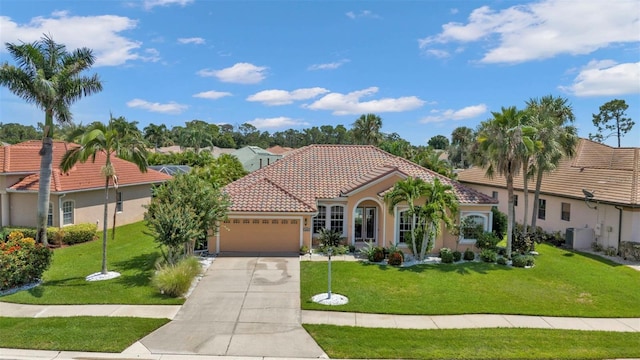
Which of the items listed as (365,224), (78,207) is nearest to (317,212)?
(365,224)

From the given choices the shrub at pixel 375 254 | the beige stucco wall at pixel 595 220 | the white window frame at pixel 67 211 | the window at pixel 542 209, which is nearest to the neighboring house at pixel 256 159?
the white window frame at pixel 67 211

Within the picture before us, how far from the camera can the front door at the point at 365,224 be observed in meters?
22.5

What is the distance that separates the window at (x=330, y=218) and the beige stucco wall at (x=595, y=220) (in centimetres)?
1389

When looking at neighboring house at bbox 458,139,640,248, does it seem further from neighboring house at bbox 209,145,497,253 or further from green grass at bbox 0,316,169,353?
green grass at bbox 0,316,169,353

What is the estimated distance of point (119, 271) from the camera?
17.1 metres

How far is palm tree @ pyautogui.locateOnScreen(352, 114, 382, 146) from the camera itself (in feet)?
166

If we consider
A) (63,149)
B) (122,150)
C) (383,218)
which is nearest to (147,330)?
(122,150)

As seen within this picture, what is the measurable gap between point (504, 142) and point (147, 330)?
16059 millimetres

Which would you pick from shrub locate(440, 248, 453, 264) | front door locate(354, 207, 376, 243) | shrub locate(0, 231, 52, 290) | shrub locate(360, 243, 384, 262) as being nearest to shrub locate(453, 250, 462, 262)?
shrub locate(440, 248, 453, 264)

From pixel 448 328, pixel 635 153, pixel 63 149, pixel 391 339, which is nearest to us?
pixel 391 339

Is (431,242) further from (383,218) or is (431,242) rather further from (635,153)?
(635,153)

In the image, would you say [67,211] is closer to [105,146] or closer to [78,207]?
[78,207]

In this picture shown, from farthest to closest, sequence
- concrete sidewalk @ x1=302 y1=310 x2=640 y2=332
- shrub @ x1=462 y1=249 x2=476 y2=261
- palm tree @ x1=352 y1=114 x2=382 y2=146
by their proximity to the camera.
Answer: palm tree @ x1=352 y1=114 x2=382 y2=146 < shrub @ x1=462 y1=249 x2=476 y2=261 < concrete sidewalk @ x1=302 y1=310 x2=640 y2=332

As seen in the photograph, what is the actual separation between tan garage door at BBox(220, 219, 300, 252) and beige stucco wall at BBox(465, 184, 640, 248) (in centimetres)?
1651
